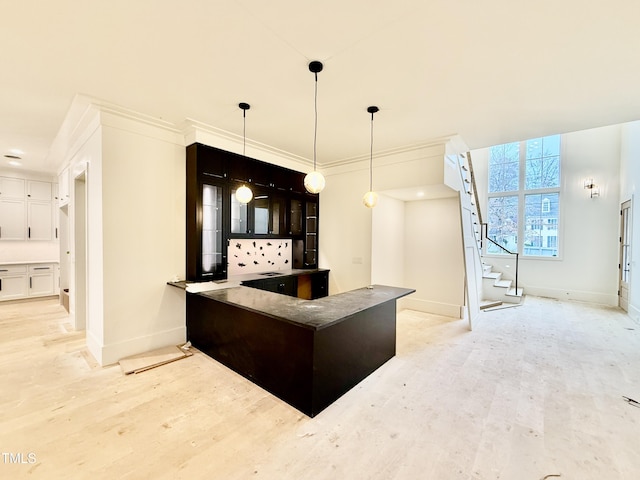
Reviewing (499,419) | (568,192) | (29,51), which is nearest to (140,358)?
(29,51)

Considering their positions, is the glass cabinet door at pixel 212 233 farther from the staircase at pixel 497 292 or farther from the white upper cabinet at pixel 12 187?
the staircase at pixel 497 292

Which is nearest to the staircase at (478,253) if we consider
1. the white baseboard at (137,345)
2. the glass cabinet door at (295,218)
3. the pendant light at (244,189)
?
the glass cabinet door at (295,218)

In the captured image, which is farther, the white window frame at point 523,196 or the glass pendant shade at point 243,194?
the white window frame at point 523,196

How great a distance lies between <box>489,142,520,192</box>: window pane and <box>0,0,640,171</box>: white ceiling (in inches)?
152

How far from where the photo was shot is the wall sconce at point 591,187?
19.7ft

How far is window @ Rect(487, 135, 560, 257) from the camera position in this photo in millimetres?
6574

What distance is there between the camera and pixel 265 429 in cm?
208

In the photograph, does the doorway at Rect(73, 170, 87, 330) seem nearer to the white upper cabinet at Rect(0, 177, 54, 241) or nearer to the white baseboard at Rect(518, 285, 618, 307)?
the white upper cabinet at Rect(0, 177, 54, 241)

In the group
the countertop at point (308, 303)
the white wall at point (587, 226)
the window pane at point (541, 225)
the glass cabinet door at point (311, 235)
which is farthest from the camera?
the window pane at point (541, 225)

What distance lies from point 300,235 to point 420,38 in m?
3.80

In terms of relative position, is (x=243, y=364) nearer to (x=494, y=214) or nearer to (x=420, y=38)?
(x=420, y=38)

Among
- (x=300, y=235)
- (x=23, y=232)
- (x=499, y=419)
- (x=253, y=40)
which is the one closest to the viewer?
(x=253, y=40)

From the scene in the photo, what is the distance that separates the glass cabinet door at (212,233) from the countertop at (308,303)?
0.68 meters

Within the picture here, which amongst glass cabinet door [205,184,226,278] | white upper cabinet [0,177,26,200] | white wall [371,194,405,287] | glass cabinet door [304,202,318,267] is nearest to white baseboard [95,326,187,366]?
glass cabinet door [205,184,226,278]
